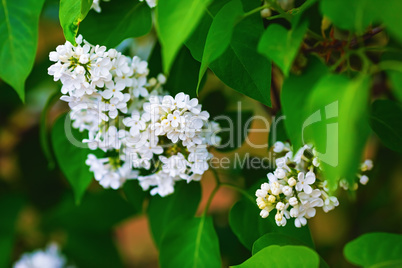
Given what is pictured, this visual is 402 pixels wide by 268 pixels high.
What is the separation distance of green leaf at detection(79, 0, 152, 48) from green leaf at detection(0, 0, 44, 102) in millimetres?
79

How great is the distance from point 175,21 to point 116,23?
11.3 inches

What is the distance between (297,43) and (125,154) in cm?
36

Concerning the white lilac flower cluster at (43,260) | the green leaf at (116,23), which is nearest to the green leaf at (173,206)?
the green leaf at (116,23)

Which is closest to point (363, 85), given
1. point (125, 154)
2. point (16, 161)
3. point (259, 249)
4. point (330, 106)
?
point (330, 106)

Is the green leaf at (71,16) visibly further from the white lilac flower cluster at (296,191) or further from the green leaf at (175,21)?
the white lilac flower cluster at (296,191)

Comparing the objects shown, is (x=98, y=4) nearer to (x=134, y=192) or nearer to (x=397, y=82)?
(x=134, y=192)

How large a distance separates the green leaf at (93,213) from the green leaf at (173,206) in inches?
16.4

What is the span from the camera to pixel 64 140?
0.79 m

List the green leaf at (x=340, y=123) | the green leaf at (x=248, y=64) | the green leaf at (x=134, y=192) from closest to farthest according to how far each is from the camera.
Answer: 1. the green leaf at (x=340, y=123)
2. the green leaf at (x=248, y=64)
3. the green leaf at (x=134, y=192)

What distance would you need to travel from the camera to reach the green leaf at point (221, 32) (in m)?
0.47

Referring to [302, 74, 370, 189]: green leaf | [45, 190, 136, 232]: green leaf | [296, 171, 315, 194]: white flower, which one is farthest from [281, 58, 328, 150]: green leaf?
[45, 190, 136, 232]: green leaf

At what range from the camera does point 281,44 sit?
453mm

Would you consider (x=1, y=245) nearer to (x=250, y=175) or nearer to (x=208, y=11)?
(x=250, y=175)

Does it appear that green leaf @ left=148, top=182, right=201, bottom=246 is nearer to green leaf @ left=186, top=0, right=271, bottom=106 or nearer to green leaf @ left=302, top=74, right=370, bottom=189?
→ green leaf @ left=186, top=0, right=271, bottom=106
